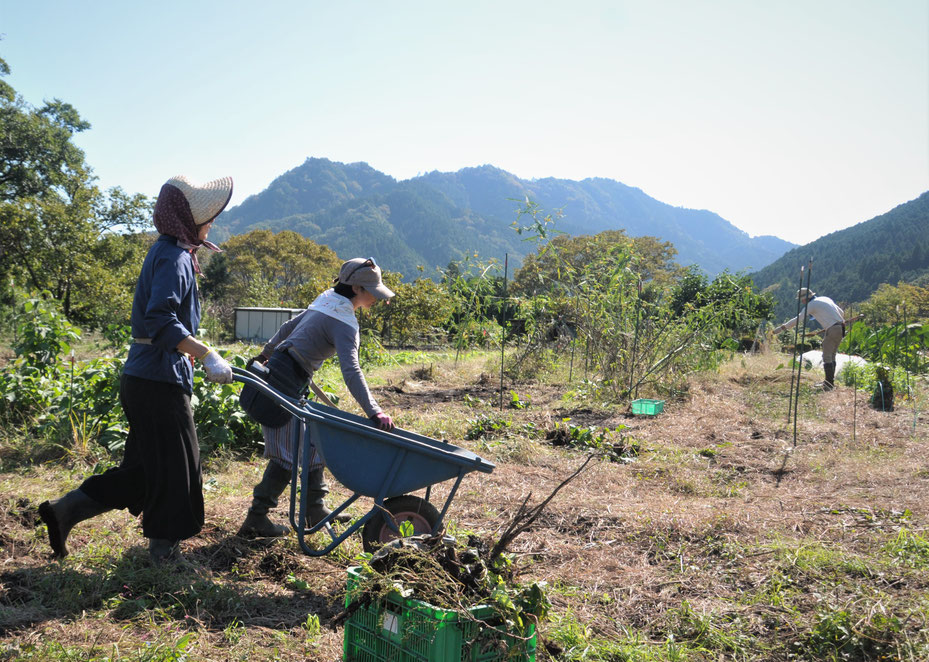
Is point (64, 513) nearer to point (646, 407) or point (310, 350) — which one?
point (310, 350)

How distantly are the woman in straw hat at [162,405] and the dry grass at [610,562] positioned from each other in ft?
0.66

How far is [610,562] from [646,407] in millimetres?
4090

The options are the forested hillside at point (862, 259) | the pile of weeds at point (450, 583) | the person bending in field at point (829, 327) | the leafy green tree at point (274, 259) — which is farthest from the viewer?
the forested hillside at point (862, 259)

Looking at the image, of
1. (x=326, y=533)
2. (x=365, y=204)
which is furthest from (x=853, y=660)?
(x=365, y=204)

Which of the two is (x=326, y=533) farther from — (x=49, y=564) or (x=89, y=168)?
(x=89, y=168)

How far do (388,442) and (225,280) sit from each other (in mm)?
32114

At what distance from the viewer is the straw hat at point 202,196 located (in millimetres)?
2568

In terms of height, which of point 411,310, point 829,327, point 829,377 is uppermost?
point 411,310

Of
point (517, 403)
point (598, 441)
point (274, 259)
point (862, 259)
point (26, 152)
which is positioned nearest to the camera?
point (598, 441)

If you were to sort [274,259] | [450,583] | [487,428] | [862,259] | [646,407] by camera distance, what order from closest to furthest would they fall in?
1. [450,583]
2. [487,428]
3. [646,407]
4. [274,259]
5. [862,259]

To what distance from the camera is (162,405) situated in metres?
2.50

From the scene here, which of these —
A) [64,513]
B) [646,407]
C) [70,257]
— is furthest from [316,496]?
[70,257]

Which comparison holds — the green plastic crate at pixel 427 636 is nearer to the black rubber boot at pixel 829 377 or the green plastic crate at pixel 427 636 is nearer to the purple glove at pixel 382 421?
the purple glove at pixel 382 421

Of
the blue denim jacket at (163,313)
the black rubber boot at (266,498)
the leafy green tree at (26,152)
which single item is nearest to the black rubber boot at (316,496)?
the black rubber boot at (266,498)
